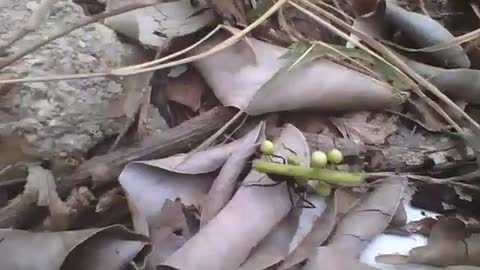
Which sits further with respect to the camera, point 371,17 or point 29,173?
point 371,17

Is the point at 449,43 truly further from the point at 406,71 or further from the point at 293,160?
the point at 293,160

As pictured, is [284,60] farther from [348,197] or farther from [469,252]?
[469,252]

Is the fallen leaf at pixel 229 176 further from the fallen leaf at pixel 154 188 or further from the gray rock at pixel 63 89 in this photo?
the gray rock at pixel 63 89

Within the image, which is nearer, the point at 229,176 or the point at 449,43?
the point at 229,176

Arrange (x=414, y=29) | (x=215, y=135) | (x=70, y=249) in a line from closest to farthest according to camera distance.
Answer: (x=70, y=249) < (x=215, y=135) < (x=414, y=29)

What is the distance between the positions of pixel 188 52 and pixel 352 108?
0.19 metres

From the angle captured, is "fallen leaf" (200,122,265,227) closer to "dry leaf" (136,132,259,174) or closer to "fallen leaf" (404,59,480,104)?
"dry leaf" (136,132,259,174)

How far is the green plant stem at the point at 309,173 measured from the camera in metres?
0.95

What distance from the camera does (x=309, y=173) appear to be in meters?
0.95

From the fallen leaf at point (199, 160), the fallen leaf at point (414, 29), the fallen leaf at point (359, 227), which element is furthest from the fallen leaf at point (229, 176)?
the fallen leaf at point (414, 29)

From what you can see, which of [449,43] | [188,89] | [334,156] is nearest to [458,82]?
[449,43]

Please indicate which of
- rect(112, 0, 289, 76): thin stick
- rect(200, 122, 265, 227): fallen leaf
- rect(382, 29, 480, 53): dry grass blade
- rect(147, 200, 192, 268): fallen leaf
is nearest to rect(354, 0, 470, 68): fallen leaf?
rect(382, 29, 480, 53): dry grass blade

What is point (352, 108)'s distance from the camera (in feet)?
3.44

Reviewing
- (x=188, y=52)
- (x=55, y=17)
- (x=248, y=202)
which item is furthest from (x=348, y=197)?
(x=55, y=17)
